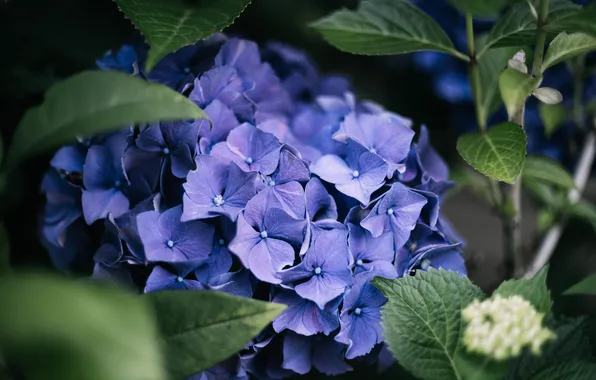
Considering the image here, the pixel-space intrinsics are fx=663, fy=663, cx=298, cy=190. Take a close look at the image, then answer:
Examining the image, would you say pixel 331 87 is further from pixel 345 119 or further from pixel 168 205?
pixel 168 205

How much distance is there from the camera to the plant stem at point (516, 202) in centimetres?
71

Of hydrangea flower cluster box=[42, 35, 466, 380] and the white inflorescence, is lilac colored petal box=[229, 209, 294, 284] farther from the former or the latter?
the white inflorescence

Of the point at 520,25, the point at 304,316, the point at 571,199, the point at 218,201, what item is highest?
the point at 520,25

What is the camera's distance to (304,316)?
679 millimetres

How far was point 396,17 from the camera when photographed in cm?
79

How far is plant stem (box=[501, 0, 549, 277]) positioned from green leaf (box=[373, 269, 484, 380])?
23cm

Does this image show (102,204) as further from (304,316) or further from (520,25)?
(520,25)

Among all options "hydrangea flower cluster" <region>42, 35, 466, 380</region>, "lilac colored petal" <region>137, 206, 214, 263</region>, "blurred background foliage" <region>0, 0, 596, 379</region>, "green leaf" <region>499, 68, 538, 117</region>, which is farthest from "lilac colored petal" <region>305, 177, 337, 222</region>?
"blurred background foliage" <region>0, 0, 596, 379</region>

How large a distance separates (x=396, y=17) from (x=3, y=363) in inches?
21.9

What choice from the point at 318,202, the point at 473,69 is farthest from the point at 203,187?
the point at 473,69

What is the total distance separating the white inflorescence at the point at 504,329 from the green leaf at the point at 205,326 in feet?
0.55

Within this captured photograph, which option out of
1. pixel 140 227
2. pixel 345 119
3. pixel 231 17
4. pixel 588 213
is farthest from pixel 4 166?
pixel 588 213

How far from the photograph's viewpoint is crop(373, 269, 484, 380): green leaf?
2.05 ft

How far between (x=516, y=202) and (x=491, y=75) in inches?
6.8
